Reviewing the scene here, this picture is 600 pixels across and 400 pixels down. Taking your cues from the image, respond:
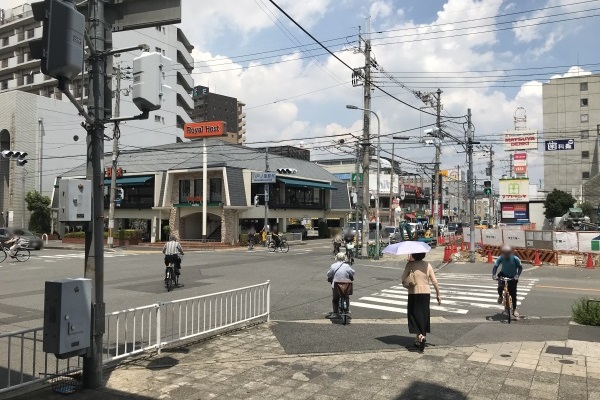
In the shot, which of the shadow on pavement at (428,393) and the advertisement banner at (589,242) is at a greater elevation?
the advertisement banner at (589,242)

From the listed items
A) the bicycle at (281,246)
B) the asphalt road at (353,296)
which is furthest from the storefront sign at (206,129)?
the asphalt road at (353,296)

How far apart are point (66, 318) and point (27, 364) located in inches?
103

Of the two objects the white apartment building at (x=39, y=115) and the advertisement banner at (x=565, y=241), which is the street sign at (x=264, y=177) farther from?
Result: the advertisement banner at (x=565, y=241)

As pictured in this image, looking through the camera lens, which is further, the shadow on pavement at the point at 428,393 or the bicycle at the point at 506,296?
the bicycle at the point at 506,296

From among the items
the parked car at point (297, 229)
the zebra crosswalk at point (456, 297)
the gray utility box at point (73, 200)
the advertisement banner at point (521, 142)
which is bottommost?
the zebra crosswalk at point (456, 297)

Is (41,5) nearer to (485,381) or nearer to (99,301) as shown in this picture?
(99,301)

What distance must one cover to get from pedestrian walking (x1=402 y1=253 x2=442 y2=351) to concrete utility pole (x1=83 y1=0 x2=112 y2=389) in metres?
4.79

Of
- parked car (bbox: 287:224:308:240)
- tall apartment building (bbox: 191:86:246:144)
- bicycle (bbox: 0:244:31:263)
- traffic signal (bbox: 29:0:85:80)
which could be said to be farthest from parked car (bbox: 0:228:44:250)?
tall apartment building (bbox: 191:86:246:144)

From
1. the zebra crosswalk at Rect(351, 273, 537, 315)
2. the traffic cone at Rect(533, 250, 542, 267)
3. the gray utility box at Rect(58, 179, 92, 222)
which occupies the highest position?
the gray utility box at Rect(58, 179, 92, 222)

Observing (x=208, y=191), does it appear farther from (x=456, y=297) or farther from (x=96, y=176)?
(x=96, y=176)

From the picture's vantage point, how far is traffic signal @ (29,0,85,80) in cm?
477

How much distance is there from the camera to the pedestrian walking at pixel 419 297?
7844 millimetres

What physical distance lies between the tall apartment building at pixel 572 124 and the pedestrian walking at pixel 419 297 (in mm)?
72259

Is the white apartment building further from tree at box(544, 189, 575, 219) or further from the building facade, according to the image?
tree at box(544, 189, 575, 219)
